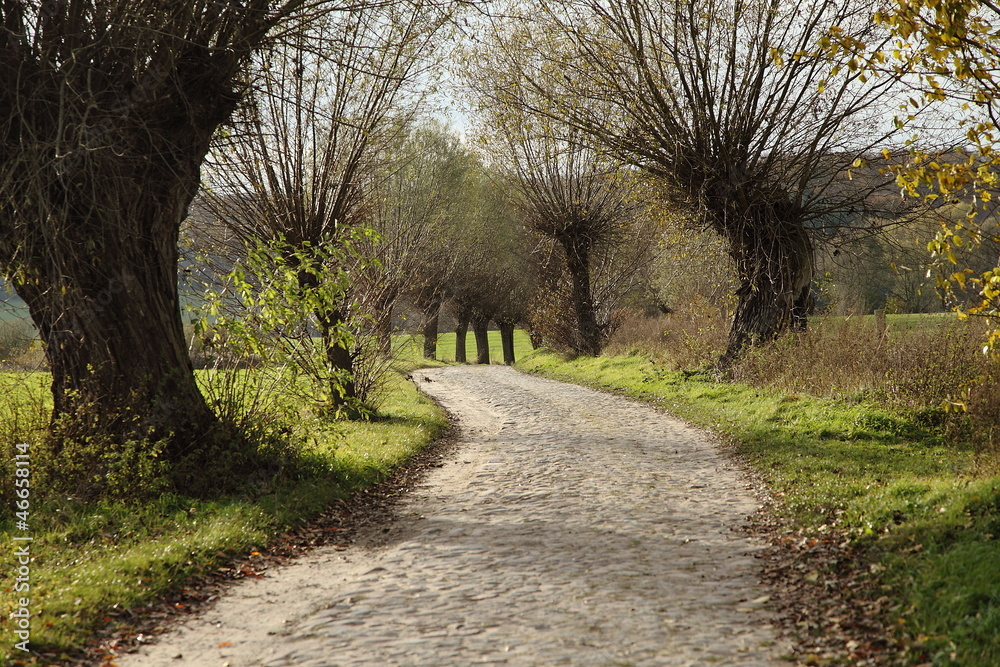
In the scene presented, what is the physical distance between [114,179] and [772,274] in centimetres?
1262

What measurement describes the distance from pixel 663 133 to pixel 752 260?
130 inches

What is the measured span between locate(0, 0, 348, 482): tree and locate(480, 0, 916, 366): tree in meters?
8.36

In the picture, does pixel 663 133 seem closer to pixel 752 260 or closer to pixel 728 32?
pixel 728 32

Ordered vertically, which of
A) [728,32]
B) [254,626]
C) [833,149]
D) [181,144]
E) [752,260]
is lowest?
[254,626]

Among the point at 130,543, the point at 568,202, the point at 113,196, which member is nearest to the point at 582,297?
the point at 568,202

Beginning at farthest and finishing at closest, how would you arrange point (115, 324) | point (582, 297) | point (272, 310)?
point (582, 297)
point (272, 310)
point (115, 324)

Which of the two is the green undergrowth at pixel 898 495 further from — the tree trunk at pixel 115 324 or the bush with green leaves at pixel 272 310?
the tree trunk at pixel 115 324

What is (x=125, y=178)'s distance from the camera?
7.95m

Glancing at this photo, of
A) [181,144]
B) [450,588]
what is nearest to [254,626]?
[450,588]

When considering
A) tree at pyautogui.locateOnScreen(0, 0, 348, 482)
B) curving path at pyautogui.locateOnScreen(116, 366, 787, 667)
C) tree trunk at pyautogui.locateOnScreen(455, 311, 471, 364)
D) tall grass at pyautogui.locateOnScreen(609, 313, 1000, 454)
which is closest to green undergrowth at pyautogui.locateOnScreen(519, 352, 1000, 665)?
tall grass at pyautogui.locateOnScreen(609, 313, 1000, 454)

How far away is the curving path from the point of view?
450cm

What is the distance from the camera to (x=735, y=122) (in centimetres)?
1486

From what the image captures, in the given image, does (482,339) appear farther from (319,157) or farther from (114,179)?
(114,179)

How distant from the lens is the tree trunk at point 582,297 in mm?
27328
